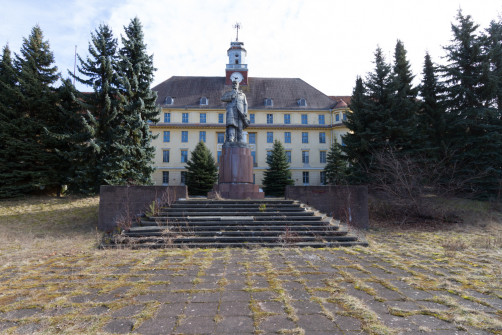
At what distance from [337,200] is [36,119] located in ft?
66.4

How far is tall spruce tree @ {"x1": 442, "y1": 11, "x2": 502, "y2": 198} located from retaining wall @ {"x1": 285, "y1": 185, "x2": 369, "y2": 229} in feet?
30.3

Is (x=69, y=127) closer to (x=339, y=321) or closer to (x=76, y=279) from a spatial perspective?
(x=76, y=279)

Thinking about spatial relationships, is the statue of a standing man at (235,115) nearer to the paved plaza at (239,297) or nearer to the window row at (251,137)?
the paved plaza at (239,297)

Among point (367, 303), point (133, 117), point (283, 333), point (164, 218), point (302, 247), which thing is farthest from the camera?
point (133, 117)

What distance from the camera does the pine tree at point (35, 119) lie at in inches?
701

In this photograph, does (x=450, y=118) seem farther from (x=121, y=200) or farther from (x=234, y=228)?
(x=121, y=200)

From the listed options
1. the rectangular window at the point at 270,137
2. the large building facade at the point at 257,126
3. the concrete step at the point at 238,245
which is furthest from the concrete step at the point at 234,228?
the rectangular window at the point at 270,137

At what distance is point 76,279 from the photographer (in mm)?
4793

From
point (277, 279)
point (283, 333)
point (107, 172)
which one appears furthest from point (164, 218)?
point (107, 172)

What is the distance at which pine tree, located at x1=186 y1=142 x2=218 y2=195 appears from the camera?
87.7 ft

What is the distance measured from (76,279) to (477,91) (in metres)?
25.6

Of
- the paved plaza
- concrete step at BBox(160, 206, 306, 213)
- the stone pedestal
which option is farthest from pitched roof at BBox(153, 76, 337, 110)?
the paved plaza

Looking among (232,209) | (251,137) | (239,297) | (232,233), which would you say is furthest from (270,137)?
(239,297)

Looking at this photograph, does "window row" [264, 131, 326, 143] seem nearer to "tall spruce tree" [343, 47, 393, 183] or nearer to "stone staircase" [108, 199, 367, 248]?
"tall spruce tree" [343, 47, 393, 183]
